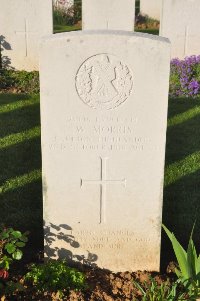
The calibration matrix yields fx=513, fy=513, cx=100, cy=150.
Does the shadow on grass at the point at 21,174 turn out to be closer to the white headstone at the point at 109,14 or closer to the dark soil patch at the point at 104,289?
the dark soil patch at the point at 104,289

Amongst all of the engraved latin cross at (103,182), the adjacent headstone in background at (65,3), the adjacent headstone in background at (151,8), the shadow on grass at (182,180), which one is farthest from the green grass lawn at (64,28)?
the engraved latin cross at (103,182)

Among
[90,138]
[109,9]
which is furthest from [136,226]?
[109,9]

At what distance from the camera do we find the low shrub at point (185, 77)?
8.20m

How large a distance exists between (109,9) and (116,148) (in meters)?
5.90

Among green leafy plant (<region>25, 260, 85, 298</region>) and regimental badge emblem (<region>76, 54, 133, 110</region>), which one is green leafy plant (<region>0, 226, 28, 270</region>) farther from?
regimental badge emblem (<region>76, 54, 133, 110</region>)

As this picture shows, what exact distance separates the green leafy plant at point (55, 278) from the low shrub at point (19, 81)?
5050mm

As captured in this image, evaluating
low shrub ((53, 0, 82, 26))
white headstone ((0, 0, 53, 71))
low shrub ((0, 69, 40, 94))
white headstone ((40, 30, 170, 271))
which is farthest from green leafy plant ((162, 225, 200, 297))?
low shrub ((53, 0, 82, 26))

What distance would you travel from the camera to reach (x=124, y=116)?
138 inches

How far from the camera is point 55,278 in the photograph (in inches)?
141

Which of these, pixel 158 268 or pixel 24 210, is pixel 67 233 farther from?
pixel 24 210

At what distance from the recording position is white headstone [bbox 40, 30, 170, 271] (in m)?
3.36

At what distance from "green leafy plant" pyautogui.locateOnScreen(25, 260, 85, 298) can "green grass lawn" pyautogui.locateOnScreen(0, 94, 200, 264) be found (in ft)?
1.75

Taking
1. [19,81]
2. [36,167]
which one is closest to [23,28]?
[19,81]

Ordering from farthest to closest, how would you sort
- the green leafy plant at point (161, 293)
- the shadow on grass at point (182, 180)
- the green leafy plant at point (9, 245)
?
the shadow on grass at point (182, 180)
the green leafy plant at point (9, 245)
the green leafy plant at point (161, 293)
